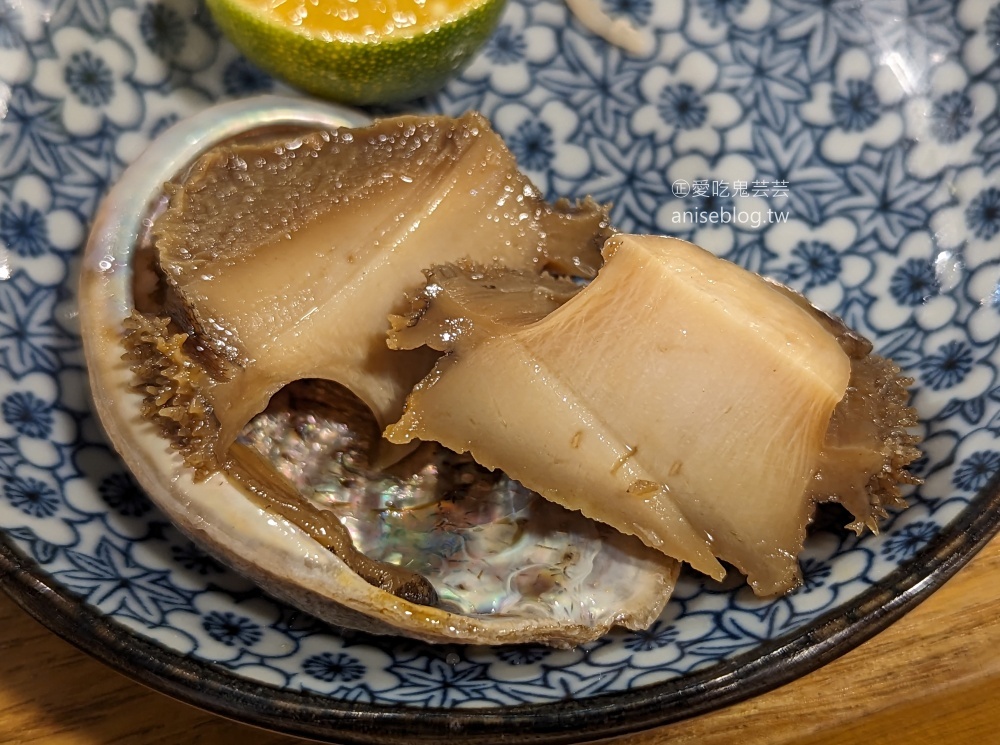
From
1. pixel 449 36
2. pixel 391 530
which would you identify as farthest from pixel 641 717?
pixel 449 36

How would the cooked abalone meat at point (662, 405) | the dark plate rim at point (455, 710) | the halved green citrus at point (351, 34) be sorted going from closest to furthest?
1. the dark plate rim at point (455, 710)
2. the cooked abalone meat at point (662, 405)
3. the halved green citrus at point (351, 34)

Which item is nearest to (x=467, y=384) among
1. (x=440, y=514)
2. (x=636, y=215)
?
(x=440, y=514)

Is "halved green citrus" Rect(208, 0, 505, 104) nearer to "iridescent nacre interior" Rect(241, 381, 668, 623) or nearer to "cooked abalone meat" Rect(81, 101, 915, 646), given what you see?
"cooked abalone meat" Rect(81, 101, 915, 646)

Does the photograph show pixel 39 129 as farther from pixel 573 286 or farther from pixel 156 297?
pixel 573 286

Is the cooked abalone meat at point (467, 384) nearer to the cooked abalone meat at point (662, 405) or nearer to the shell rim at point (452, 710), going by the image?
the cooked abalone meat at point (662, 405)

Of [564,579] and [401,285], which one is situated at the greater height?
[401,285]

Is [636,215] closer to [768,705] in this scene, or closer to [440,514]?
[440,514]

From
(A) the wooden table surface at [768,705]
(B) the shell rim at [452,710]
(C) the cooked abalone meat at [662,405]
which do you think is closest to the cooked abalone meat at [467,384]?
(C) the cooked abalone meat at [662,405]
